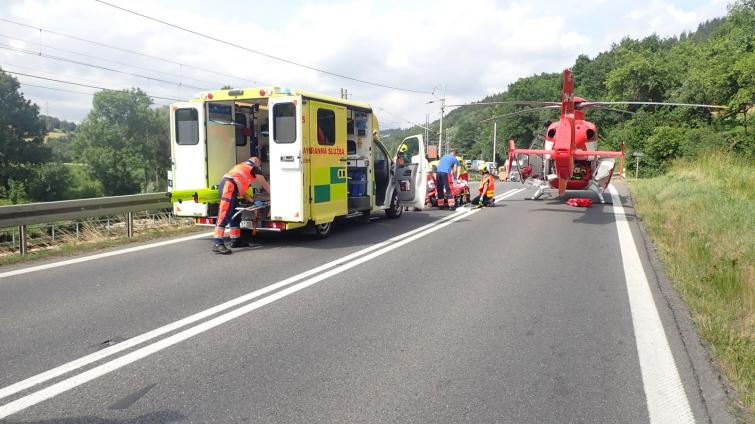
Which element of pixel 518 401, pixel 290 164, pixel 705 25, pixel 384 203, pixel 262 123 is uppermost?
pixel 705 25

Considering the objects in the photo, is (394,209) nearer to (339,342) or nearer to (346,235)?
(346,235)

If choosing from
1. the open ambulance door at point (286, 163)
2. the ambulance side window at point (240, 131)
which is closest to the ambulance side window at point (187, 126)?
the ambulance side window at point (240, 131)

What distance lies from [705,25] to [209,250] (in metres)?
166

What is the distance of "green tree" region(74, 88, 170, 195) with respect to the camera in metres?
55.8

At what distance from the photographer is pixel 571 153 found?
1275 cm

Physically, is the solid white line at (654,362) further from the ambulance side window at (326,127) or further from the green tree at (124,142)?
the green tree at (124,142)

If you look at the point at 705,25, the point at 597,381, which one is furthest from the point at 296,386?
the point at 705,25

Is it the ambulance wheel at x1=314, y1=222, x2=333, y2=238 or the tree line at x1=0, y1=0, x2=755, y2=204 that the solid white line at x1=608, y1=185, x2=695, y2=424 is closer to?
the ambulance wheel at x1=314, y1=222, x2=333, y2=238

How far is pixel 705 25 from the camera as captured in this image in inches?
5517

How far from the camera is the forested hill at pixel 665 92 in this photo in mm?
35000

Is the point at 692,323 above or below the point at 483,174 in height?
below

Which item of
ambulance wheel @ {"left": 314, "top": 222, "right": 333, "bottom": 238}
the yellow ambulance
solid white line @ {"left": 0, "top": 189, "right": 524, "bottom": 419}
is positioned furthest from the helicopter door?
solid white line @ {"left": 0, "top": 189, "right": 524, "bottom": 419}

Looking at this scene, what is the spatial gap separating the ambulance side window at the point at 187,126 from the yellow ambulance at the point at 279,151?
2 centimetres

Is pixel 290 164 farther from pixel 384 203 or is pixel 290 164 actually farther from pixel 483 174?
pixel 483 174
